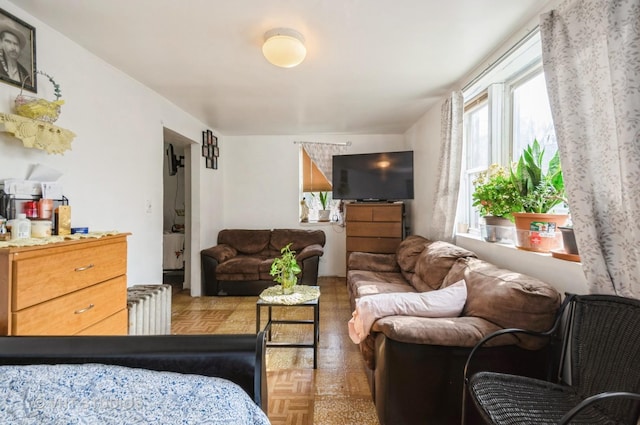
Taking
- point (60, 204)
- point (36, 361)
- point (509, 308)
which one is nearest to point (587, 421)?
point (509, 308)

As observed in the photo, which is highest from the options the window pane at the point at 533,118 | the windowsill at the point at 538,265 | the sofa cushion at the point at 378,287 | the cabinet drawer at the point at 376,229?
the window pane at the point at 533,118

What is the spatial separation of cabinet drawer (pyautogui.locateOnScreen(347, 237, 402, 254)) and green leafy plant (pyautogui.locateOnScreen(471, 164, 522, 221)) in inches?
73.7

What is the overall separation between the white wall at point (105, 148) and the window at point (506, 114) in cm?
310

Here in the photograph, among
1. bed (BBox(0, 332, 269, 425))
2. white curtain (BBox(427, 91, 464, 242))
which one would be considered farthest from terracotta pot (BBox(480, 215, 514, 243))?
bed (BBox(0, 332, 269, 425))

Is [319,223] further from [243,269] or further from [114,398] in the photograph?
[114,398]

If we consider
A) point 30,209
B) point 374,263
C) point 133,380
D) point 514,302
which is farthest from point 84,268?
point 374,263

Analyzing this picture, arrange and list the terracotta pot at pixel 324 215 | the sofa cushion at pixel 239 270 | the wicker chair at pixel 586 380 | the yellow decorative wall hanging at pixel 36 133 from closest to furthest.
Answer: the wicker chair at pixel 586 380 → the yellow decorative wall hanging at pixel 36 133 → the sofa cushion at pixel 239 270 → the terracotta pot at pixel 324 215

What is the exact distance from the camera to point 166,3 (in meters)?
1.65

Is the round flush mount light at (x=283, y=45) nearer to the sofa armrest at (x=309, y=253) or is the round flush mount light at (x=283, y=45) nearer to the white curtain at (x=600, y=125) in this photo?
the white curtain at (x=600, y=125)

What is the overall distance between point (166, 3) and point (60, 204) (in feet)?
4.65

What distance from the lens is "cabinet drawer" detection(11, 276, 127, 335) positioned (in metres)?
1.26

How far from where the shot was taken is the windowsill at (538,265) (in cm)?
151

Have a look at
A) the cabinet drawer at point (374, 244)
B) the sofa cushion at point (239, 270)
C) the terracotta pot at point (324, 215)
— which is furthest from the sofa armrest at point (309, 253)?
the terracotta pot at point (324, 215)

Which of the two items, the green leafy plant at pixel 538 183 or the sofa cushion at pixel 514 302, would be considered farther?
the green leafy plant at pixel 538 183
